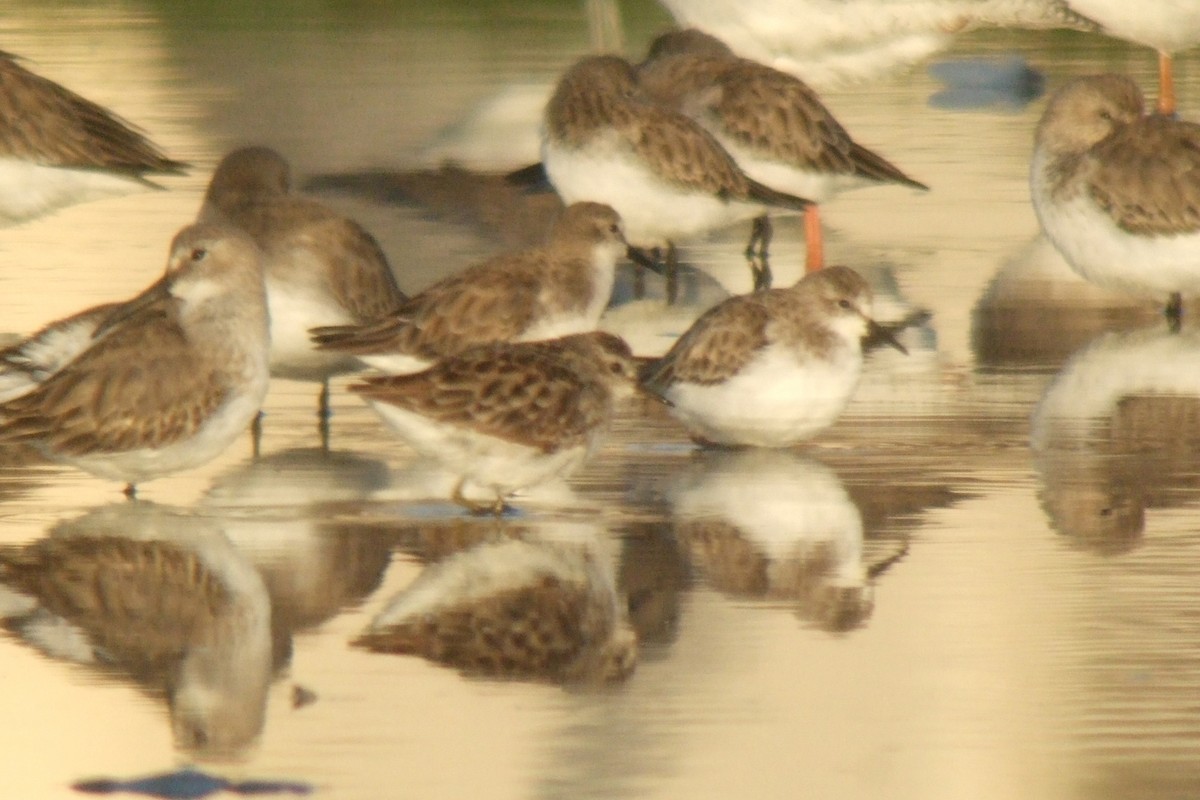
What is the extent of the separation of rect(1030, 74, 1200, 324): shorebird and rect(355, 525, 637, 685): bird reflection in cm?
470

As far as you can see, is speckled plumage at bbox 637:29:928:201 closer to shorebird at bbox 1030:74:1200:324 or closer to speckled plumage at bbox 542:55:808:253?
speckled plumage at bbox 542:55:808:253

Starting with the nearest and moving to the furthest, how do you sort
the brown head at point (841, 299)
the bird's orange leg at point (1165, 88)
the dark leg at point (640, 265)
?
the brown head at point (841, 299)
the dark leg at point (640, 265)
the bird's orange leg at point (1165, 88)

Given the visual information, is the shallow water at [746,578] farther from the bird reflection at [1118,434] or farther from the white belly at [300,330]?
the white belly at [300,330]

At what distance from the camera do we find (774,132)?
14.1 metres

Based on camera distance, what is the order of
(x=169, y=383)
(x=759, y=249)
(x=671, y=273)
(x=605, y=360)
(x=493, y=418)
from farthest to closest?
1. (x=759, y=249)
2. (x=671, y=273)
3. (x=605, y=360)
4. (x=169, y=383)
5. (x=493, y=418)

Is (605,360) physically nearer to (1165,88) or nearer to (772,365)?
(772,365)

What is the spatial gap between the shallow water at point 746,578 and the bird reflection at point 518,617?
0.09 metres

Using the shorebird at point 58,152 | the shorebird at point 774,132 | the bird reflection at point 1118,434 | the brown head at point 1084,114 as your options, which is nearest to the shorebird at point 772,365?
the bird reflection at point 1118,434

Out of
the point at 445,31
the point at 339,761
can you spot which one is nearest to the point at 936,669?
the point at 339,761

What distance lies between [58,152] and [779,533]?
581cm

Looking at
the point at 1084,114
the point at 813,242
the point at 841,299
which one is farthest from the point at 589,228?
the point at 813,242

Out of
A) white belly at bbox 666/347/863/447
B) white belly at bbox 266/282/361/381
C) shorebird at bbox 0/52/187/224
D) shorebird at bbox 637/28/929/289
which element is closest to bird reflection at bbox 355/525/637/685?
white belly at bbox 666/347/863/447

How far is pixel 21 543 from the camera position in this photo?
28.2 ft

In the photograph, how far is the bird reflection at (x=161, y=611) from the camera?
6.98 m
